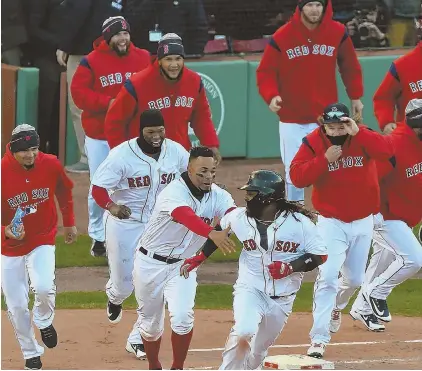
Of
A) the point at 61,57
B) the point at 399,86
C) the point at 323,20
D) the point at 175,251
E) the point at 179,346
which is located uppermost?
the point at 323,20

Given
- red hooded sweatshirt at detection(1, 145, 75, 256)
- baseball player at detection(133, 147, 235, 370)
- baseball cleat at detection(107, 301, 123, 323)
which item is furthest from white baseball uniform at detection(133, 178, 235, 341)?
baseball cleat at detection(107, 301, 123, 323)

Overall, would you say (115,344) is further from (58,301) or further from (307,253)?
(307,253)

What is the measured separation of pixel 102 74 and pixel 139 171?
8.22 ft

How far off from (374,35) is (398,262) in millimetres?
6379

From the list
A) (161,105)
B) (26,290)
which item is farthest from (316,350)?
(161,105)

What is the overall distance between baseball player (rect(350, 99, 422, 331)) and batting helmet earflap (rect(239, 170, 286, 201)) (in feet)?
6.59

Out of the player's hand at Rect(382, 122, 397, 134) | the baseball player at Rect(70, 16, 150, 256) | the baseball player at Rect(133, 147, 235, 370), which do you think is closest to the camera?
the baseball player at Rect(133, 147, 235, 370)

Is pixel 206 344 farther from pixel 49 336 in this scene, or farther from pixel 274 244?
pixel 274 244

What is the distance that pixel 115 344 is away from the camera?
35.9ft

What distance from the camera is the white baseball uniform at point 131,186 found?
10.5 meters

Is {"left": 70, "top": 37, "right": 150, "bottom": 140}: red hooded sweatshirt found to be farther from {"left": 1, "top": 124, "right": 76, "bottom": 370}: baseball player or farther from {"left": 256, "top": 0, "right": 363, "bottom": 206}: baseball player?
{"left": 1, "top": 124, "right": 76, "bottom": 370}: baseball player

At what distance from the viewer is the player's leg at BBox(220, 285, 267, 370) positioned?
8.88 metres

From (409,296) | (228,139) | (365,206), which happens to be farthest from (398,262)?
(228,139)

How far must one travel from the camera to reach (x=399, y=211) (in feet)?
36.2
